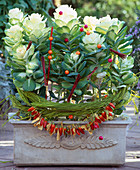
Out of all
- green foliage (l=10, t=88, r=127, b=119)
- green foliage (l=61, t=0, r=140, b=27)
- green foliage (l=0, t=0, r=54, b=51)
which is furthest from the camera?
green foliage (l=61, t=0, r=140, b=27)

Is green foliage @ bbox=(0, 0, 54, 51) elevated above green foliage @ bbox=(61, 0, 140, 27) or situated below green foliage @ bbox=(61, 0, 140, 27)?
below

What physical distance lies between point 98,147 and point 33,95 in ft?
1.36

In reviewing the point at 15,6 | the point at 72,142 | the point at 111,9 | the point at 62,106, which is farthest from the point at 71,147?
the point at 111,9

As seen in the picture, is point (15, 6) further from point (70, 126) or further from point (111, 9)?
point (111, 9)

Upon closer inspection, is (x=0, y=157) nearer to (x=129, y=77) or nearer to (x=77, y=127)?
(x=77, y=127)

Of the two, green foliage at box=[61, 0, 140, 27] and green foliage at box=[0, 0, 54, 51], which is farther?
green foliage at box=[61, 0, 140, 27]

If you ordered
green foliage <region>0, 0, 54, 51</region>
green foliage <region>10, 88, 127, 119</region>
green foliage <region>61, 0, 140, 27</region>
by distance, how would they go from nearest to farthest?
green foliage <region>10, 88, 127, 119</region> < green foliage <region>0, 0, 54, 51</region> < green foliage <region>61, 0, 140, 27</region>

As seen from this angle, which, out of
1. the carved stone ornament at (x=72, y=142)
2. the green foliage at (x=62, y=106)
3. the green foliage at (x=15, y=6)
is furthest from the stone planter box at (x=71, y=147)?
the green foliage at (x=15, y=6)

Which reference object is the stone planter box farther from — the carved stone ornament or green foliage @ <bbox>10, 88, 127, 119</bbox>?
green foliage @ <bbox>10, 88, 127, 119</bbox>

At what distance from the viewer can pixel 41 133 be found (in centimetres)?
147

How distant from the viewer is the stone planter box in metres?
1.47

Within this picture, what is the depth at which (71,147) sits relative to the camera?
1467 millimetres

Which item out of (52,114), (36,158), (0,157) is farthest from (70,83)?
(0,157)

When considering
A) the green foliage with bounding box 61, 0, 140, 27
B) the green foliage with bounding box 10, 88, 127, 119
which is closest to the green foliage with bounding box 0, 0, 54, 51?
the green foliage with bounding box 10, 88, 127, 119
